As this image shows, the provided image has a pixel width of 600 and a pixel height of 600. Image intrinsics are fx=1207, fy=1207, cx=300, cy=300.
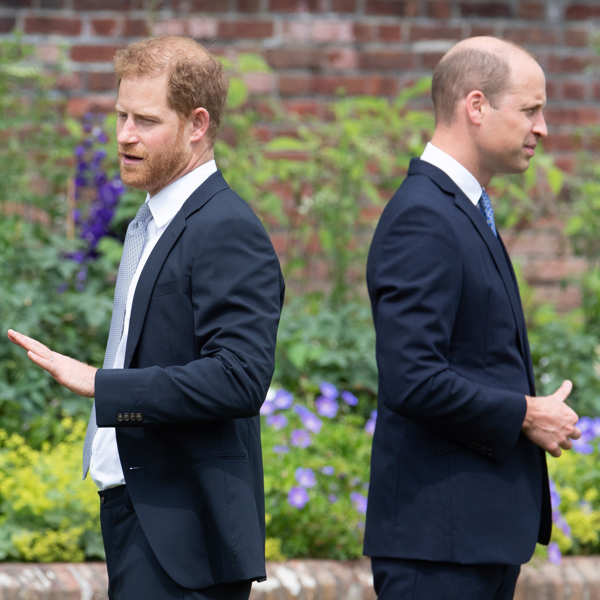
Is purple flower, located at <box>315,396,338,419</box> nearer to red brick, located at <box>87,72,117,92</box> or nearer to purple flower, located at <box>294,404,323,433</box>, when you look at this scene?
purple flower, located at <box>294,404,323,433</box>

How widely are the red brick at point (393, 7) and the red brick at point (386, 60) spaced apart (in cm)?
20

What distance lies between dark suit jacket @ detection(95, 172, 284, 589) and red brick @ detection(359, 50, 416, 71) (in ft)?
12.3

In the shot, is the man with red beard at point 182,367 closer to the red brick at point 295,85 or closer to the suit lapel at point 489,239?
the suit lapel at point 489,239

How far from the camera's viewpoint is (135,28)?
6.07 meters

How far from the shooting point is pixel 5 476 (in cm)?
436

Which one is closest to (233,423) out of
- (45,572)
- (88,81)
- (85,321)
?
(45,572)

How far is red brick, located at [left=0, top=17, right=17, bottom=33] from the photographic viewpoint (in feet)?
19.7

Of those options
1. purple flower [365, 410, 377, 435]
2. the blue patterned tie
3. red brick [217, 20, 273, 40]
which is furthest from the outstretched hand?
red brick [217, 20, 273, 40]

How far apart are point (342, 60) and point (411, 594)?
3.94 metres

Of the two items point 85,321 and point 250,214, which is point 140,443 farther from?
point 85,321

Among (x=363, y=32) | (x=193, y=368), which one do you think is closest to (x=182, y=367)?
(x=193, y=368)

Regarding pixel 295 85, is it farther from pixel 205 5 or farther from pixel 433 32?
pixel 433 32

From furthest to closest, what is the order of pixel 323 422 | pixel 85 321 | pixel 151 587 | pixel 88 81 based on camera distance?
pixel 88 81, pixel 85 321, pixel 323 422, pixel 151 587

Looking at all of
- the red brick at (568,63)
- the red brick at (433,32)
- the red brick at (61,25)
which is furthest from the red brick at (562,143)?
the red brick at (61,25)
